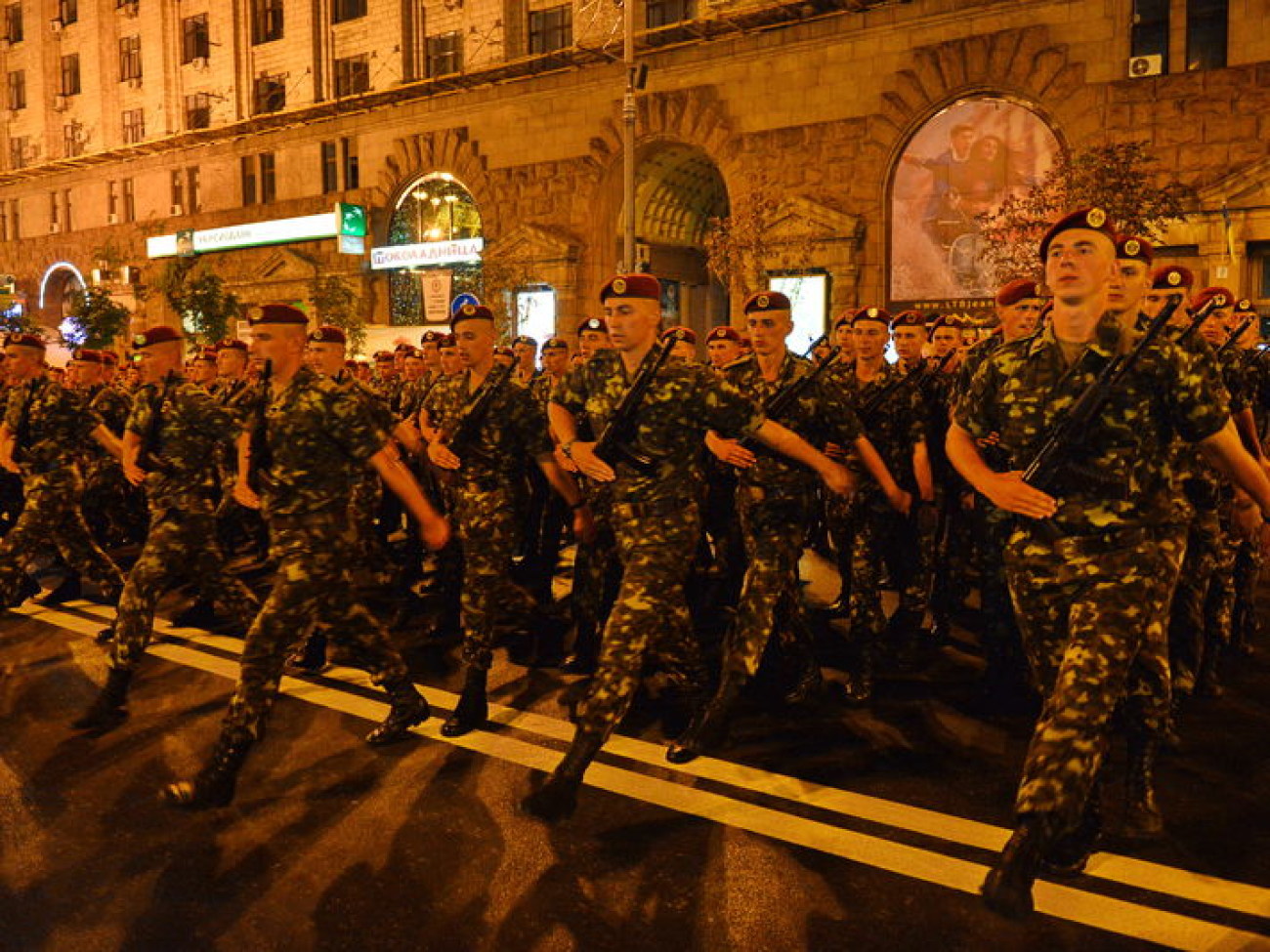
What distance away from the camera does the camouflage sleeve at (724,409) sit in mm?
4043

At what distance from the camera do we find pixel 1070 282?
309cm

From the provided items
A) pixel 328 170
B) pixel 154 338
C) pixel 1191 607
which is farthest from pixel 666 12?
pixel 1191 607

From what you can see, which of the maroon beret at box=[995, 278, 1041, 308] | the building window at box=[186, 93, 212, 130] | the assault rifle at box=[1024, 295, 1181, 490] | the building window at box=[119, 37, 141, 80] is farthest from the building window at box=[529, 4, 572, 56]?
the assault rifle at box=[1024, 295, 1181, 490]

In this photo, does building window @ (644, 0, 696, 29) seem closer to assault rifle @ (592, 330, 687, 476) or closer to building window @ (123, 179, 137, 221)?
assault rifle @ (592, 330, 687, 476)

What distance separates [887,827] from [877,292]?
19.4 meters

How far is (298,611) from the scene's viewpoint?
4.05 m

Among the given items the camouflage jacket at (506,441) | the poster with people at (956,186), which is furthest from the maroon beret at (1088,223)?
the poster with people at (956,186)

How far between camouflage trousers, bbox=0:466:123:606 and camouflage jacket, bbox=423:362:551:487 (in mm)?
3241

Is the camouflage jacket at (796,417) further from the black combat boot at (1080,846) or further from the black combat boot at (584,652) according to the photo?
the black combat boot at (1080,846)

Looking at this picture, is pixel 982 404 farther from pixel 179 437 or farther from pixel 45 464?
pixel 45 464

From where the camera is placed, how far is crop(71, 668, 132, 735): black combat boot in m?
4.85

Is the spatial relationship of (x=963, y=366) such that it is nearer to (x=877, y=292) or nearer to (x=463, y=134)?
(x=877, y=292)

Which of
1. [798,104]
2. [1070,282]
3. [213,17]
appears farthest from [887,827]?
[213,17]

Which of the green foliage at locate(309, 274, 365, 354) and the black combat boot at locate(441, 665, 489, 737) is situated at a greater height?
the green foliage at locate(309, 274, 365, 354)
